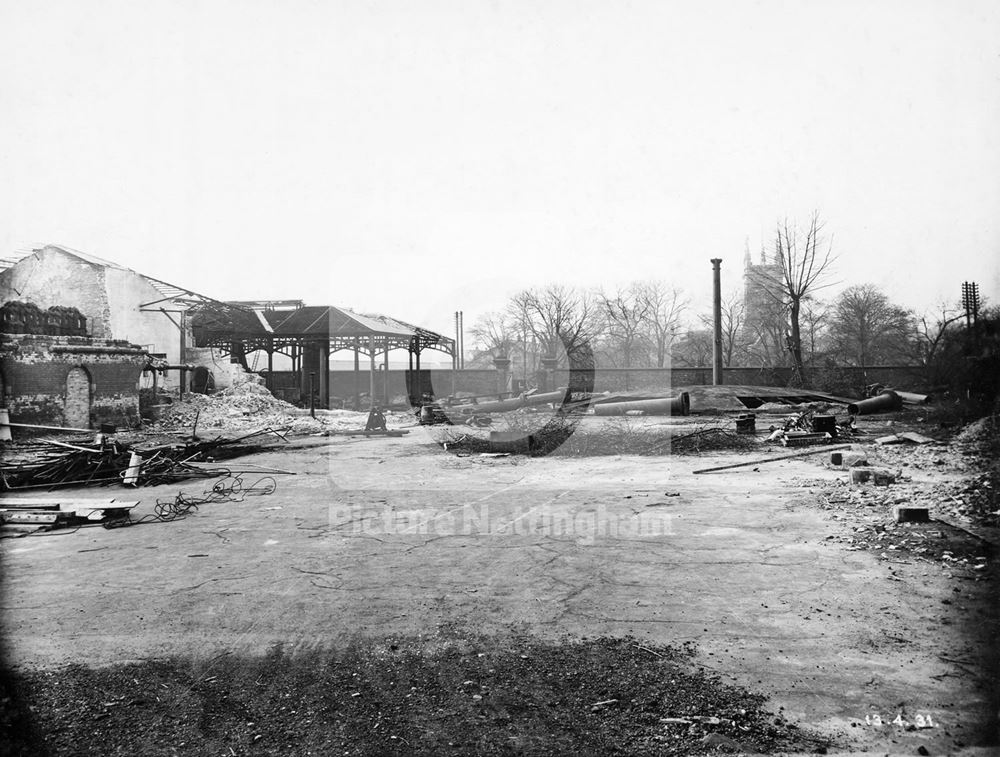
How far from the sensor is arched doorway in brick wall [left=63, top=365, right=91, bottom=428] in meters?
17.6

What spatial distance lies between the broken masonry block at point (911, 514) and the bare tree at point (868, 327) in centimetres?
3613

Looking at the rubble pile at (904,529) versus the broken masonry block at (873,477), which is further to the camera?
the broken masonry block at (873,477)

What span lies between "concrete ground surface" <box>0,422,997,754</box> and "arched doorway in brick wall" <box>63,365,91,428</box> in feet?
41.2

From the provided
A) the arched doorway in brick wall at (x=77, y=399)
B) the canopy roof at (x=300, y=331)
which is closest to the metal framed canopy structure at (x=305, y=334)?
the canopy roof at (x=300, y=331)

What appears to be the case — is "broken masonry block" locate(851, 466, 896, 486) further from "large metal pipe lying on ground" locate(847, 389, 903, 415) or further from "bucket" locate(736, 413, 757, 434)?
"large metal pipe lying on ground" locate(847, 389, 903, 415)

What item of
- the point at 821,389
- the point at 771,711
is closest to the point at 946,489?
the point at 771,711

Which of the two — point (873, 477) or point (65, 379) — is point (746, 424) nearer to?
point (873, 477)

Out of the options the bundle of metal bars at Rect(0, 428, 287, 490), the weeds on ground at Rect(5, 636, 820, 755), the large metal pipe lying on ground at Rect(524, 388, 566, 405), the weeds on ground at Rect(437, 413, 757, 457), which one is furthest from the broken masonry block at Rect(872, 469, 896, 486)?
the large metal pipe lying on ground at Rect(524, 388, 566, 405)

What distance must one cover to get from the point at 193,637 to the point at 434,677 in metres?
1.76

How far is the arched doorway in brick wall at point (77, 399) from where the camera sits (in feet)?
57.8

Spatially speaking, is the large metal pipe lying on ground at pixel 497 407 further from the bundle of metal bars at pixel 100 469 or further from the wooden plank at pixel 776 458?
the wooden plank at pixel 776 458

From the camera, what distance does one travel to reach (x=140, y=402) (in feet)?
68.7

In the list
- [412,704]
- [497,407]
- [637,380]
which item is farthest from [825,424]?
[637,380]

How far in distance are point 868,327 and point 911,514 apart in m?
41.7
